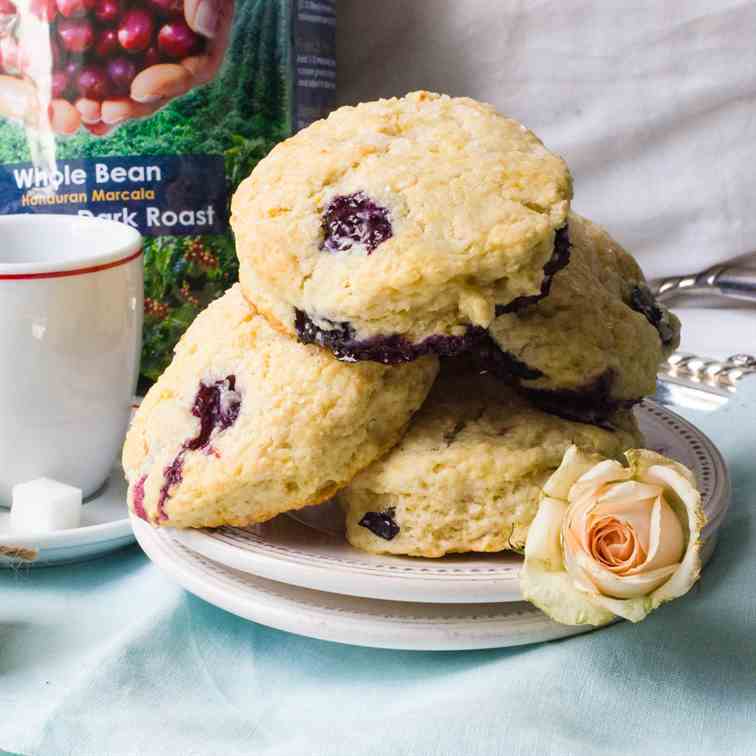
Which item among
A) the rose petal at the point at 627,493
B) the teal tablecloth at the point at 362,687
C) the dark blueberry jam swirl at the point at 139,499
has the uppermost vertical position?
the rose petal at the point at 627,493

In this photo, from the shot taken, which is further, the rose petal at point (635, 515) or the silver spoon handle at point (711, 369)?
the silver spoon handle at point (711, 369)

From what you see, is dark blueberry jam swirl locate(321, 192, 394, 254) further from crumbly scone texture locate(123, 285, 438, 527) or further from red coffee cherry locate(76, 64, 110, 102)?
red coffee cherry locate(76, 64, 110, 102)

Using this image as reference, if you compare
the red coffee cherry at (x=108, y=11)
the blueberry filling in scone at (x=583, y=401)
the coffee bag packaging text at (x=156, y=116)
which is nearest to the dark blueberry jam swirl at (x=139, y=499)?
the blueberry filling in scone at (x=583, y=401)

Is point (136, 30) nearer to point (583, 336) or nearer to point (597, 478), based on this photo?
point (583, 336)

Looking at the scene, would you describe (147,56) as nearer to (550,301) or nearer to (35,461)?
(35,461)

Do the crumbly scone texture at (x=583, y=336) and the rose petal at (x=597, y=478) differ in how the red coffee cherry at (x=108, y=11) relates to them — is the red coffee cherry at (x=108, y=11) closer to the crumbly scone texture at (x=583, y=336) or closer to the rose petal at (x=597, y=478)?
the crumbly scone texture at (x=583, y=336)

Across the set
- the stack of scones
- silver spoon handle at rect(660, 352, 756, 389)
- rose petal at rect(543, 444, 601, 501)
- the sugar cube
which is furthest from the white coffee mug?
silver spoon handle at rect(660, 352, 756, 389)

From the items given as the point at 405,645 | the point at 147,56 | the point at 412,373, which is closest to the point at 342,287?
the point at 412,373

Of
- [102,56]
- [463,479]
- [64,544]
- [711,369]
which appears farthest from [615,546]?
[102,56]
